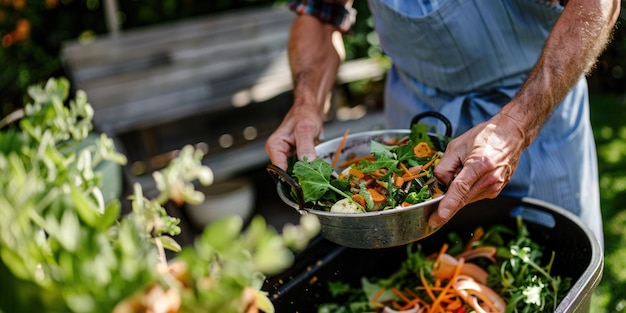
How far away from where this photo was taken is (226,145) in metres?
4.17

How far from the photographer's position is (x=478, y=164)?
1.28 meters

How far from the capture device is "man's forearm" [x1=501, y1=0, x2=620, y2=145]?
1.45 m

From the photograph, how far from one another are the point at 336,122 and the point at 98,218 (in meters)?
3.19

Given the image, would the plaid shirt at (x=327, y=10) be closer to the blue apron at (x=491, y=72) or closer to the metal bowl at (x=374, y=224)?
the blue apron at (x=491, y=72)

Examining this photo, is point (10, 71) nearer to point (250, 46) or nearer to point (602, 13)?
point (250, 46)

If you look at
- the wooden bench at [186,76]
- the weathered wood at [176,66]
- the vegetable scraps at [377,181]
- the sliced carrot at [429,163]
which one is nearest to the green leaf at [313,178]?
the vegetable scraps at [377,181]

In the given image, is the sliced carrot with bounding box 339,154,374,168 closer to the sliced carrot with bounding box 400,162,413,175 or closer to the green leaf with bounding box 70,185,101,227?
the sliced carrot with bounding box 400,162,413,175

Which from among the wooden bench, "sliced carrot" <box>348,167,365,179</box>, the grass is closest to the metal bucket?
"sliced carrot" <box>348,167,365,179</box>

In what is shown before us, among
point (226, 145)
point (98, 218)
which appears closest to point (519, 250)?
point (98, 218)

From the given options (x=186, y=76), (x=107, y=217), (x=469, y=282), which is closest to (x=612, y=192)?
(x=469, y=282)

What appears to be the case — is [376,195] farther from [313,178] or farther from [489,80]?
[489,80]

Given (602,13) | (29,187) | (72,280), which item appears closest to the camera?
(72,280)

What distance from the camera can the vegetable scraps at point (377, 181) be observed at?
133 centimetres

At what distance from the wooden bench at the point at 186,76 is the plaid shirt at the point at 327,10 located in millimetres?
1535
